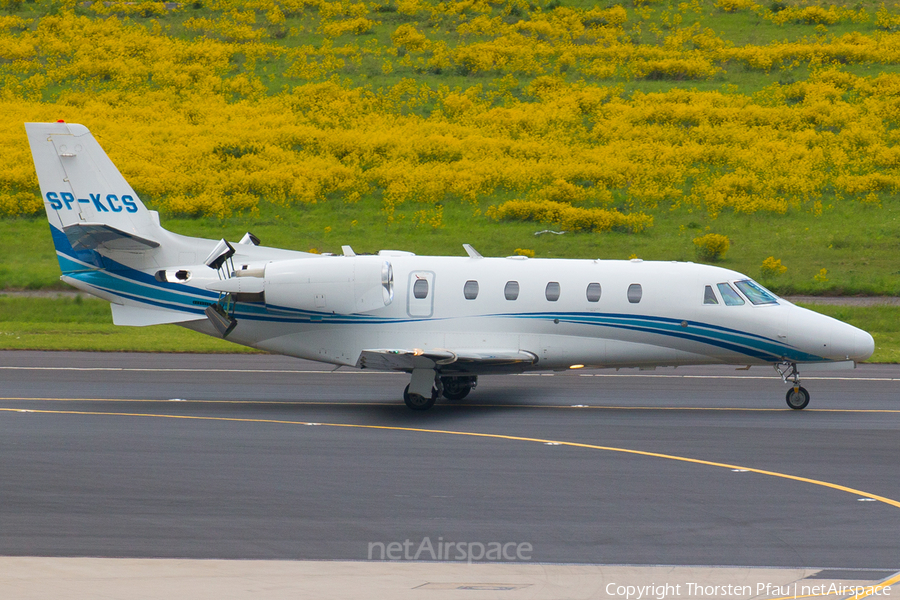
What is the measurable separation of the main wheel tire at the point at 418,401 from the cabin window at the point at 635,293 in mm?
4425

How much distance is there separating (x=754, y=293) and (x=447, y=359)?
6591mm

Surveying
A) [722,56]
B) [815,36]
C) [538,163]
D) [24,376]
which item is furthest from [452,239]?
[815,36]

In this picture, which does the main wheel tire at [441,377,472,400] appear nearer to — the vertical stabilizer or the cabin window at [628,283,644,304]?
the cabin window at [628,283,644,304]

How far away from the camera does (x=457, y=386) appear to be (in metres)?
22.3

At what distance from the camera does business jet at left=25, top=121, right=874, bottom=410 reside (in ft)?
68.2

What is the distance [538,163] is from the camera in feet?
176

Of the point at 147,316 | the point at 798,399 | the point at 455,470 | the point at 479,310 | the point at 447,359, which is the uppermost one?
the point at 479,310

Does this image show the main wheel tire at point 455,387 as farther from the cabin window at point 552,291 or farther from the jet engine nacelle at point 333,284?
the cabin window at point 552,291

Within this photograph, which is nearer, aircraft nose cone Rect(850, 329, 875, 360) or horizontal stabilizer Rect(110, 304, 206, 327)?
aircraft nose cone Rect(850, 329, 875, 360)

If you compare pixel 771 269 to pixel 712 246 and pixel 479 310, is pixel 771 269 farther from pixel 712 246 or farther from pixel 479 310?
pixel 479 310

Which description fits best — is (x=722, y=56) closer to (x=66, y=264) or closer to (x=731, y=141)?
(x=731, y=141)

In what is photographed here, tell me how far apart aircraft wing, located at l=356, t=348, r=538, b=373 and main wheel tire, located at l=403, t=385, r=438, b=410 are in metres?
0.52

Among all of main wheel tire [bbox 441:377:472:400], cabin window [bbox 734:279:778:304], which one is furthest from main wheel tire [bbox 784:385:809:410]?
main wheel tire [bbox 441:377:472:400]

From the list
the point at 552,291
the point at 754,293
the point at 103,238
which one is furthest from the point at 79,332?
the point at 754,293
